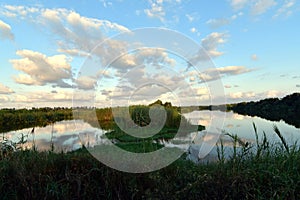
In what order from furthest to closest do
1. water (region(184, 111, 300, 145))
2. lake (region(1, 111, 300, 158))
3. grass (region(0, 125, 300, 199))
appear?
lake (region(1, 111, 300, 158)), water (region(184, 111, 300, 145)), grass (region(0, 125, 300, 199))

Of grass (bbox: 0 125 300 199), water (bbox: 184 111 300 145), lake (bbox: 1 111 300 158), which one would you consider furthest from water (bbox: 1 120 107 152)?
water (bbox: 184 111 300 145)

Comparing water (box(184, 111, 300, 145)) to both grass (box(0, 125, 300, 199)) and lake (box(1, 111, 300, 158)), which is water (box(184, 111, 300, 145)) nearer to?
lake (box(1, 111, 300, 158))

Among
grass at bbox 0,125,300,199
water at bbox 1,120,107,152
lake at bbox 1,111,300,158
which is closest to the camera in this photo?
grass at bbox 0,125,300,199

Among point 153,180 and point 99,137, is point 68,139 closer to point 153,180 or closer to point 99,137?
point 99,137

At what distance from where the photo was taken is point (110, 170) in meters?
3.07

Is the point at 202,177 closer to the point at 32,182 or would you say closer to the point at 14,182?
the point at 32,182

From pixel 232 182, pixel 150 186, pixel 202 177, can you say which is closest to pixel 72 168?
pixel 150 186

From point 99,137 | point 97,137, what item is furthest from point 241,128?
point 97,137

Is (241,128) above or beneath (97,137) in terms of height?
beneath

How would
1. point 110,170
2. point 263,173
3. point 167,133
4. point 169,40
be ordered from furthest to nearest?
1. point 167,133
2. point 169,40
3. point 110,170
4. point 263,173

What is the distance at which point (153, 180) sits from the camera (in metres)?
2.91

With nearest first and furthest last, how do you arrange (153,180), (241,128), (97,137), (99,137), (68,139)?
1. (153,180)
2. (97,137)
3. (99,137)
4. (68,139)
5. (241,128)

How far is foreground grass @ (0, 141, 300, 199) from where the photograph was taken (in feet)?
8.51

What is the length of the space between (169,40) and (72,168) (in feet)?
7.83
